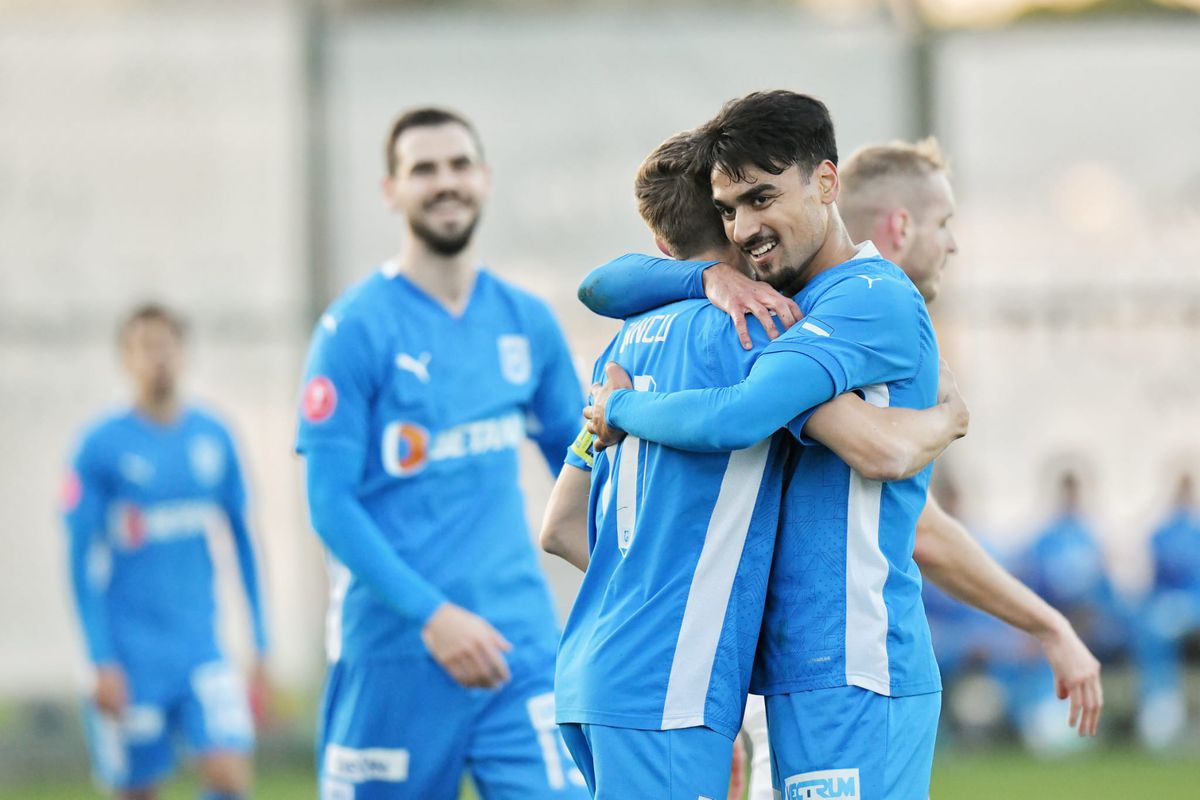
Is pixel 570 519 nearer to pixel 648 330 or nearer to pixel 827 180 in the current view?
pixel 648 330

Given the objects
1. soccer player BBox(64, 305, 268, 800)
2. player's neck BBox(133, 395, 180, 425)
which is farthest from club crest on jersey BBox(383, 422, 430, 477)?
player's neck BBox(133, 395, 180, 425)

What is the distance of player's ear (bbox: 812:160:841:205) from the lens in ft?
11.6

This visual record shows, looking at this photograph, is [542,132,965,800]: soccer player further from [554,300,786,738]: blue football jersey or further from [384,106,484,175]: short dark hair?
[384,106,484,175]: short dark hair

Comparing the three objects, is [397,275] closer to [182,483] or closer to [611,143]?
[182,483]

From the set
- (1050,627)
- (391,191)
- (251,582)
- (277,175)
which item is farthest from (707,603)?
(277,175)

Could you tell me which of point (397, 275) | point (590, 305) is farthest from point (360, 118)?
point (590, 305)

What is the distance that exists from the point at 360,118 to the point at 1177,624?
6973 mm

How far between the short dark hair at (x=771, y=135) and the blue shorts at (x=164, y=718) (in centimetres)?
513

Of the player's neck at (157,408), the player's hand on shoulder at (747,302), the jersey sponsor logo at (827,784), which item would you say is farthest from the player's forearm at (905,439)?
the player's neck at (157,408)

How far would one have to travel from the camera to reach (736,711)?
346cm

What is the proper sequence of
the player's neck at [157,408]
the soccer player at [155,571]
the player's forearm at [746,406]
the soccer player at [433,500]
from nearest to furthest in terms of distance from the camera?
1. the player's forearm at [746,406]
2. the soccer player at [433,500]
3. the soccer player at [155,571]
4. the player's neck at [157,408]

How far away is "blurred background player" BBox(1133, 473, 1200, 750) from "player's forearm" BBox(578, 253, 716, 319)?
10198mm

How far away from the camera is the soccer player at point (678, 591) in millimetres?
3398

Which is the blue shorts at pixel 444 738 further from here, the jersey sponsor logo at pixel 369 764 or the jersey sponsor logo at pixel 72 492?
the jersey sponsor logo at pixel 72 492
